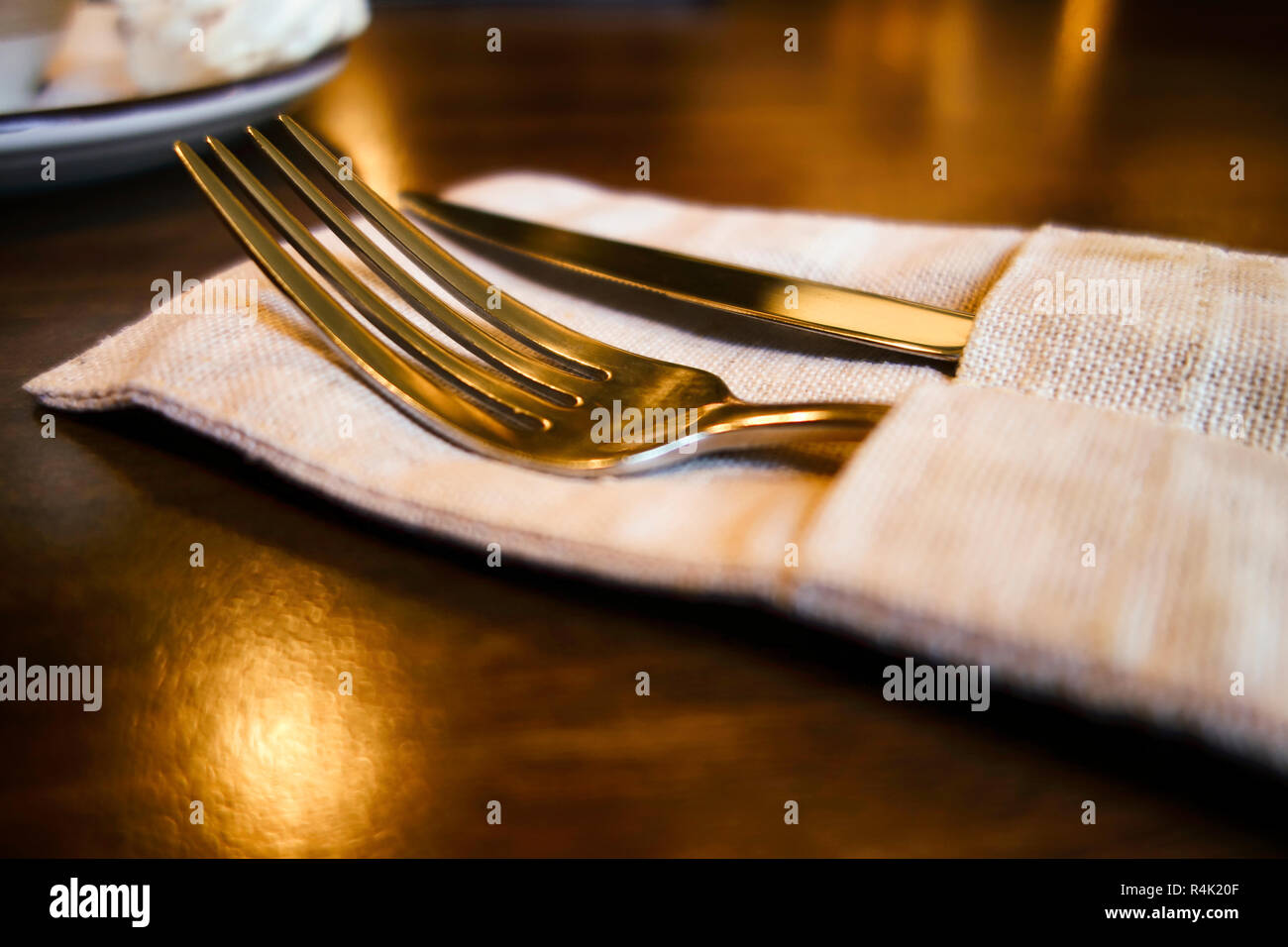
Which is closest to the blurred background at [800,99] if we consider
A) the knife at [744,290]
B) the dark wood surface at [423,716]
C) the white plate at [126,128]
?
the white plate at [126,128]

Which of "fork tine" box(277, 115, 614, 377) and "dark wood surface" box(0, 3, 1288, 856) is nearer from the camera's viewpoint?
"dark wood surface" box(0, 3, 1288, 856)

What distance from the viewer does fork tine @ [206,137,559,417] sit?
1.13ft

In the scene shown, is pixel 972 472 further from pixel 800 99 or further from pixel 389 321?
pixel 800 99

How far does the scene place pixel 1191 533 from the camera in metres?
0.24

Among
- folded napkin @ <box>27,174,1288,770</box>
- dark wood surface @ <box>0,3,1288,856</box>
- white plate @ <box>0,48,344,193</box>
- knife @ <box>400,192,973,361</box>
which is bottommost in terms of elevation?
dark wood surface @ <box>0,3,1288,856</box>

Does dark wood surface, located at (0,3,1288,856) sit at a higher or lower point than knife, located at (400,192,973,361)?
lower

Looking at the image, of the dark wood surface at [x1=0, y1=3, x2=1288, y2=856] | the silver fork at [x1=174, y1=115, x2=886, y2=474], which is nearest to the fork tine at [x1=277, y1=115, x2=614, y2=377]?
the silver fork at [x1=174, y1=115, x2=886, y2=474]

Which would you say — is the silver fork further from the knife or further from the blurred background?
the blurred background

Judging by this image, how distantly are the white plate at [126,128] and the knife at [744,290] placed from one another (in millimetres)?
203

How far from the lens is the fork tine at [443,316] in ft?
1.15

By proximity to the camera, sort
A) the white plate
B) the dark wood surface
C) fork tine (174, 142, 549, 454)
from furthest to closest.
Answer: the white plate → fork tine (174, 142, 549, 454) → the dark wood surface

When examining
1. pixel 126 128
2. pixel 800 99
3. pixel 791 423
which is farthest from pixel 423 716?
pixel 800 99

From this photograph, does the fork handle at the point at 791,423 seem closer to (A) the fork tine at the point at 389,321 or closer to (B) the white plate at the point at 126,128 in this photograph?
(A) the fork tine at the point at 389,321

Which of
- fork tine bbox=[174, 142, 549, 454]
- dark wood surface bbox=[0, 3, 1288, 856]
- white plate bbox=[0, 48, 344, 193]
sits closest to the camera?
dark wood surface bbox=[0, 3, 1288, 856]
